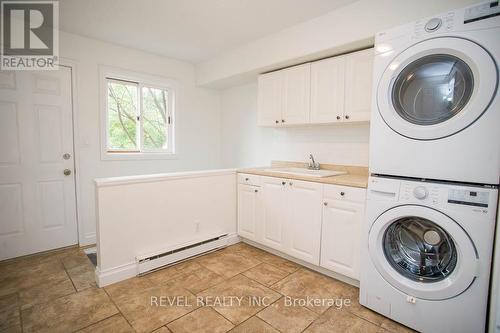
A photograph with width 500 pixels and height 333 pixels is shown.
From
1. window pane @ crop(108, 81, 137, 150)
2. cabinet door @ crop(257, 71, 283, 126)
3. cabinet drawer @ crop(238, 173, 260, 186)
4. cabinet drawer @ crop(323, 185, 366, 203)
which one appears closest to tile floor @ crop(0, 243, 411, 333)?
cabinet drawer @ crop(323, 185, 366, 203)

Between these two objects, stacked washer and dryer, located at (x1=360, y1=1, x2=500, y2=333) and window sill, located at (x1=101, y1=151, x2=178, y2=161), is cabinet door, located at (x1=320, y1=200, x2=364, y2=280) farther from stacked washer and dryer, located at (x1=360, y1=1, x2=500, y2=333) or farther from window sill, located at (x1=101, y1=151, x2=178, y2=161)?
window sill, located at (x1=101, y1=151, x2=178, y2=161)

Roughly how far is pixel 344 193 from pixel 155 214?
1.70 m

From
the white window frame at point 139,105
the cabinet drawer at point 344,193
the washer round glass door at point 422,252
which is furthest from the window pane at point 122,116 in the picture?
the washer round glass door at point 422,252

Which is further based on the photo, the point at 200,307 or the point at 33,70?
the point at 33,70

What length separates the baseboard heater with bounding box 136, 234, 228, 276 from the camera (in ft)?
7.36

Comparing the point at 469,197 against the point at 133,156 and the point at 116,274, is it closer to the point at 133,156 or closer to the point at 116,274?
the point at 116,274

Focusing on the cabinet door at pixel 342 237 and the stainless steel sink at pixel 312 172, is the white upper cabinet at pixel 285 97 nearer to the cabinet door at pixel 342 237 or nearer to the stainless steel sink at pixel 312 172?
the stainless steel sink at pixel 312 172

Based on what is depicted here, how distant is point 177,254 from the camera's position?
246 cm

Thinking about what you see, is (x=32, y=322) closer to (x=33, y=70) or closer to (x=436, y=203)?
(x=33, y=70)

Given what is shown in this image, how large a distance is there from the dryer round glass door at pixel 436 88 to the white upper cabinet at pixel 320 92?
59 centimetres

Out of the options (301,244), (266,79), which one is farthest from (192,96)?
(301,244)

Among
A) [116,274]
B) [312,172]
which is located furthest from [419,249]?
[116,274]

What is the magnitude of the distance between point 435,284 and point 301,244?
42.3 inches

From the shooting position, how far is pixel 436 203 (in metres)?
1.46
